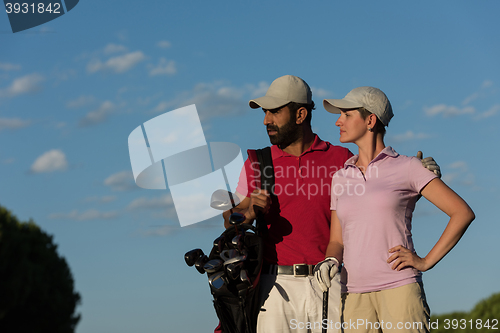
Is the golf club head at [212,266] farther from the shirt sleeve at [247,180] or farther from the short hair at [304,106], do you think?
the short hair at [304,106]

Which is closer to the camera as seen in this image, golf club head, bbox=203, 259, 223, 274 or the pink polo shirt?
the pink polo shirt

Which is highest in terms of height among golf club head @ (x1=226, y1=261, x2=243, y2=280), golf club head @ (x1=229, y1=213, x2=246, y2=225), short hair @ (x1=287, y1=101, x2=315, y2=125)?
short hair @ (x1=287, y1=101, x2=315, y2=125)

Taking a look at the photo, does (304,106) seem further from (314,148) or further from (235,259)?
(235,259)

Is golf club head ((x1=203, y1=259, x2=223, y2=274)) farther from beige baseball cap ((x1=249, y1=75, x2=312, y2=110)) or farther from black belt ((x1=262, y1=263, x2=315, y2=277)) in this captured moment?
beige baseball cap ((x1=249, y1=75, x2=312, y2=110))

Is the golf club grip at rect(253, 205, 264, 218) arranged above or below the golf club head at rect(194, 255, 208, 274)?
above

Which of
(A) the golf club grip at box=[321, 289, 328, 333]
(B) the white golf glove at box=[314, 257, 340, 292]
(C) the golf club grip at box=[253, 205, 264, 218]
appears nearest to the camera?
(B) the white golf glove at box=[314, 257, 340, 292]

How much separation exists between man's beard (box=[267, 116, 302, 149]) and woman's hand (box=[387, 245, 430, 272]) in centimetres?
188

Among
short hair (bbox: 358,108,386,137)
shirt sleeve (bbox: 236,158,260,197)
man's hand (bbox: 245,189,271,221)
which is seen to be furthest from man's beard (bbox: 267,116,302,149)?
short hair (bbox: 358,108,386,137)

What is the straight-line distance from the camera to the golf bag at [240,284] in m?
4.59

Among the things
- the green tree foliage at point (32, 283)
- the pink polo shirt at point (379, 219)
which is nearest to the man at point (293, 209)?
the pink polo shirt at point (379, 219)

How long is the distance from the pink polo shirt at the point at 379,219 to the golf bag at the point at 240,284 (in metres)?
0.98

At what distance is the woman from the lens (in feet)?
11.8

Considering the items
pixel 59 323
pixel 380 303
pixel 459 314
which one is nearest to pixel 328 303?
pixel 380 303

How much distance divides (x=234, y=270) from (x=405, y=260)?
151 cm
